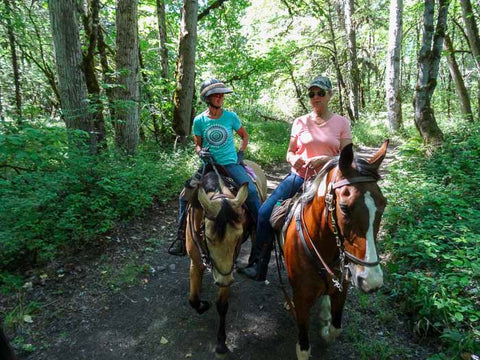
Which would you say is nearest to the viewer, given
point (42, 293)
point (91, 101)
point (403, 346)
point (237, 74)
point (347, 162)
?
point (347, 162)

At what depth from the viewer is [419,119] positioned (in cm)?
704

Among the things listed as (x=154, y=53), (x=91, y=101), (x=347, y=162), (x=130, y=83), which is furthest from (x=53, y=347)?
(x=154, y=53)

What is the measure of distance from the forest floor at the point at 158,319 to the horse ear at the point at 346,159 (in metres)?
2.23

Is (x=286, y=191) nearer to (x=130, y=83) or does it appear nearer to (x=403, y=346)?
(x=403, y=346)

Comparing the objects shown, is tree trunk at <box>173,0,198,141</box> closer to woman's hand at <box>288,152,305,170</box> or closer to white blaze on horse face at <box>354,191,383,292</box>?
A: woman's hand at <box>288,152,305,170</box>

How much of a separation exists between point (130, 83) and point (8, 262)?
4705 millimetres

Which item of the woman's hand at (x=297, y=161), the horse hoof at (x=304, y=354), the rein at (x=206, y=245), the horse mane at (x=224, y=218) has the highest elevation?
the woman's hand at (x=297, y=161)

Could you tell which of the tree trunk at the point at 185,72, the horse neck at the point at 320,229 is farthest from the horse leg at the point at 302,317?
the tree trunk at the point at 185,72

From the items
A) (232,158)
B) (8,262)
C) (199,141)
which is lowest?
(8,262)

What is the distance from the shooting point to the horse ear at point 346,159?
6.49 ft

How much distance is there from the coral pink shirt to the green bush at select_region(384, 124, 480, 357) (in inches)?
68.0

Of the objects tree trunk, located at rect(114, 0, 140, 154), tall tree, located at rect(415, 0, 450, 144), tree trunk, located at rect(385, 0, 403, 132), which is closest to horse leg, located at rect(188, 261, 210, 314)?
tree trunk, located at rect(114, 0, 140, 154)

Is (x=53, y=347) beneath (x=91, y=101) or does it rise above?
beneath

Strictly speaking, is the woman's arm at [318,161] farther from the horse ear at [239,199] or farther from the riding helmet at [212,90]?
the riding helmet at [212,90]
